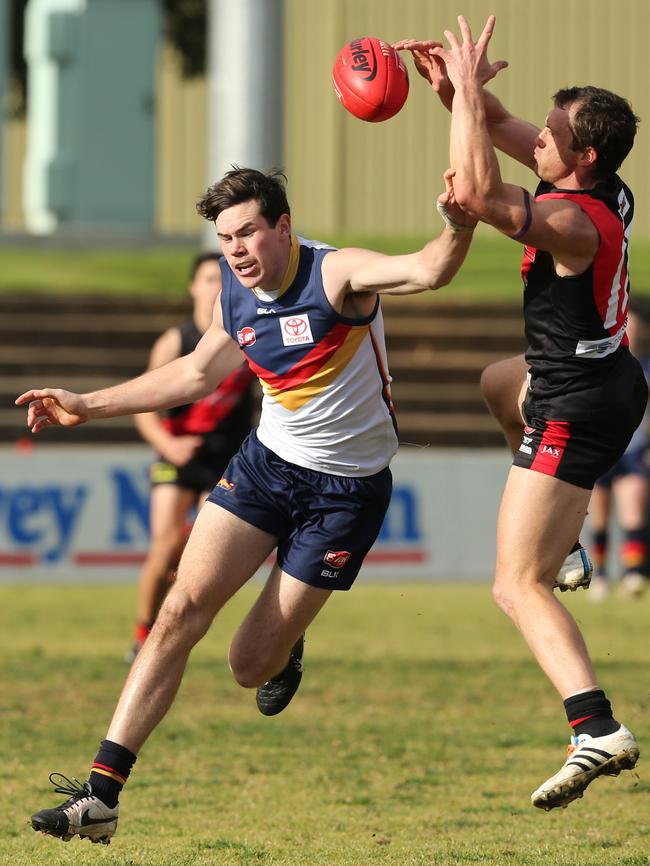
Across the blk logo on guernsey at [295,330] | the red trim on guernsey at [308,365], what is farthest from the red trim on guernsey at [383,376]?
the blk logo on guernsey at [295,330]

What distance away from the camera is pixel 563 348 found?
18.6ft

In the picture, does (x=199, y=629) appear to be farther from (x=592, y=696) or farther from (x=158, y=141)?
(x=158, y=141)

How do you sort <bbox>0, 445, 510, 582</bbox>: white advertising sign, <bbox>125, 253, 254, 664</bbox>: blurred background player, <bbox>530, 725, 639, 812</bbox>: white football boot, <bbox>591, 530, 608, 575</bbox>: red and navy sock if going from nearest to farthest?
<bbox>530, 725, 639, 812</bbox>: white football boot
<bbox>125, 253, 254, 664</bbox>: blurred background player
<bbox>591, 530, 608, 575</bbox>: red and navy sock
<bbox>0, 445, 510, 582</bbox>: white advertising sign

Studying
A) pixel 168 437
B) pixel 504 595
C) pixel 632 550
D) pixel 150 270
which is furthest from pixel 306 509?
pixel 150 270

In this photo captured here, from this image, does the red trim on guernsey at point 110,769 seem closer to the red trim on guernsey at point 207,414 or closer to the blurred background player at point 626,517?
the red trim on guernsey at point 207,414

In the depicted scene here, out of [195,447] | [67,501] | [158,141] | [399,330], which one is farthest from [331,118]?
[195,447]

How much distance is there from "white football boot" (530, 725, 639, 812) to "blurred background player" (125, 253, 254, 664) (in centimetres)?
481

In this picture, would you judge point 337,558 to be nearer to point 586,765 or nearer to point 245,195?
point 586,765

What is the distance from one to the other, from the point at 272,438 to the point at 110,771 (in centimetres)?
143

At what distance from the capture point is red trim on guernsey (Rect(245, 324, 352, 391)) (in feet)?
19.3

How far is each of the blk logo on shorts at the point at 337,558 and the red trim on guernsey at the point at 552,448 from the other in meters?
0.86

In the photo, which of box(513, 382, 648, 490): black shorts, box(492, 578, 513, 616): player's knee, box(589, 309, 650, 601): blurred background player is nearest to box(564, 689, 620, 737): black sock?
box(492, 578, 513, 616): player's knee

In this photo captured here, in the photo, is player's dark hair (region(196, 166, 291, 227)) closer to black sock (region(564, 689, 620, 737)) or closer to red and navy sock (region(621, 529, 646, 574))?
black sock (region(564, 689, 620, 737))

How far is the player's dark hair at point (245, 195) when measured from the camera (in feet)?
19.0
